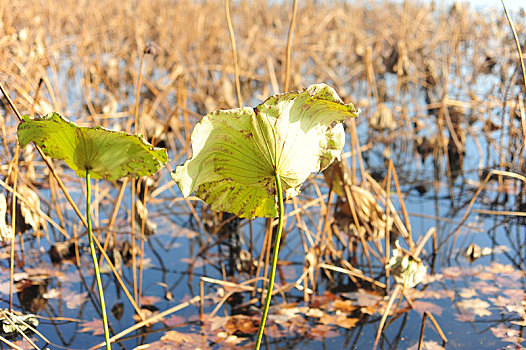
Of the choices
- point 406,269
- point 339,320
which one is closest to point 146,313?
point 339,320

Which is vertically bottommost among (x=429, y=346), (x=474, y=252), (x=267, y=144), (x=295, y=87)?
(x=429, y=346)

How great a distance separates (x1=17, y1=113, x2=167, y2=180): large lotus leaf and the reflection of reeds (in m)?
0.39

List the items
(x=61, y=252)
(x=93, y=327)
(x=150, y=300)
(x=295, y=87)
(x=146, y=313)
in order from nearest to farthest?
(x=93, y=327), (x=146, y=313), (x=150, y=300), (x=61, y=252), (x=295, y=87)

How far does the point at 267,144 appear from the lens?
979 mm

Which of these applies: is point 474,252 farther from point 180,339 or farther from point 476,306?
point 180,339

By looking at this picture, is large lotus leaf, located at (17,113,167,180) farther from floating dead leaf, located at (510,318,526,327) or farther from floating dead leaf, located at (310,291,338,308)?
floating dead leaf, located at (510,318,526,327)

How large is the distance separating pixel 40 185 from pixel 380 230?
197 cm

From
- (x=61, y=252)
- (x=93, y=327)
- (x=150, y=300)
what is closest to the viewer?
(x=93, y=327)

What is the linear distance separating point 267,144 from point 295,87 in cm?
295

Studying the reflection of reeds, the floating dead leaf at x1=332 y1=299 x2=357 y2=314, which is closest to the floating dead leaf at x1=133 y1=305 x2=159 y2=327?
the reflection of reeds

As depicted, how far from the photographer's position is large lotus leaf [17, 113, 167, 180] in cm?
104

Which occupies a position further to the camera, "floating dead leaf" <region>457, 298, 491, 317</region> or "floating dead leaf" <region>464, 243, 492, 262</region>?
"floating dead leaf" <region>464, 243, 492, 262</region>

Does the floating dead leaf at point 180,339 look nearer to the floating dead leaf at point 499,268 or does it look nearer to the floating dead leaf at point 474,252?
the floating dead leaf at point 474,252

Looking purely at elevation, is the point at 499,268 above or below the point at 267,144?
below
